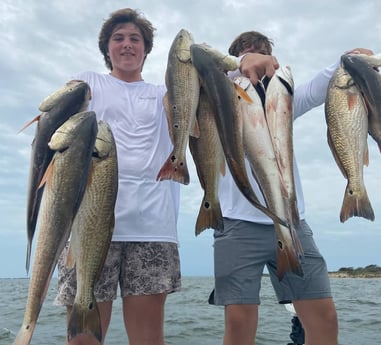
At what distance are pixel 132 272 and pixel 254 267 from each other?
991mm

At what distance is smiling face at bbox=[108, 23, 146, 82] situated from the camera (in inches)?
156

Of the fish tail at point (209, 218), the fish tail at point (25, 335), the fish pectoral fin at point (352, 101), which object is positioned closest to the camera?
the fish tail at point (25, 335)

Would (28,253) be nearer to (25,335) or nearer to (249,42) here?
(25,335)

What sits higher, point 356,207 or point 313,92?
point 313,92

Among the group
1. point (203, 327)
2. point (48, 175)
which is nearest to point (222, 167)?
point (48, 175)

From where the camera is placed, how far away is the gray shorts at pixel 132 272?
361 centimetres

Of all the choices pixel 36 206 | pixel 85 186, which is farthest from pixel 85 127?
pixel 36 206

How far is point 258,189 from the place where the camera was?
3.96 metres

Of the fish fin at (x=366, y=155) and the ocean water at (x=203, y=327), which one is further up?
the fish fin at (x=366, y=155)

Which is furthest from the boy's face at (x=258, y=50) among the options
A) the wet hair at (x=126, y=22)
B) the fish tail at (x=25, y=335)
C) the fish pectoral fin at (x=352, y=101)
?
the fish tail at (x=25, y=335)

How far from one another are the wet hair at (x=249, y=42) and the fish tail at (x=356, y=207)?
160 centimetres

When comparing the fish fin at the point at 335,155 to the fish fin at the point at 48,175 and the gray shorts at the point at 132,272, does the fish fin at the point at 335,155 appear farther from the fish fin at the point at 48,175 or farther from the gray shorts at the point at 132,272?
the fish fin at the point at 48,175

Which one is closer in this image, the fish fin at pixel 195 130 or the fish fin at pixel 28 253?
the fish fin at pixel 28 253

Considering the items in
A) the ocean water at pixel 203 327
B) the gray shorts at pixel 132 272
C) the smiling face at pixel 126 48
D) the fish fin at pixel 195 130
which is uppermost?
the smiling face at pixel 126 48
